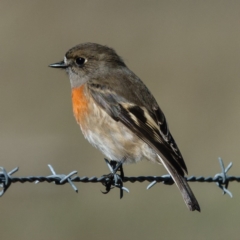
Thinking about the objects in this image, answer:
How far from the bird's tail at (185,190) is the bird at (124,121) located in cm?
1

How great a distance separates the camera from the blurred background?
1180 cm

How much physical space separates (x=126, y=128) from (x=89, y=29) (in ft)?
35.3

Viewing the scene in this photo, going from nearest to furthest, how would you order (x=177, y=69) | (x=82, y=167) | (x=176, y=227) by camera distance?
(x=176, y=227) → (x=82, y=167) → (x=177, y=69)

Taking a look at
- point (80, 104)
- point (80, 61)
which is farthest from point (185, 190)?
point (80, 61)

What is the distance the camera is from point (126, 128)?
25.3ft

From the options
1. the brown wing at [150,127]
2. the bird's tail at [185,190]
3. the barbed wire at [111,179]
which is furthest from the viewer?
the brown wing at [150,127]

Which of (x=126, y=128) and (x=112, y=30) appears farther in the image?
(x=112, y=30)

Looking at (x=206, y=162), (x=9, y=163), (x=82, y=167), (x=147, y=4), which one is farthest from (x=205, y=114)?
(x=147, y=4)

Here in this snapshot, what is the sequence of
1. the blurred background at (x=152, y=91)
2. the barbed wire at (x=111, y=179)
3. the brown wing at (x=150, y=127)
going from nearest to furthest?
1. the barbed wire at (x=111, y=179)
2. the brown wing at (x=150, y=127)
3. the blurred background at (x=152, y=91)

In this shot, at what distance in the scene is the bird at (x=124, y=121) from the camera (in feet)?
24.3

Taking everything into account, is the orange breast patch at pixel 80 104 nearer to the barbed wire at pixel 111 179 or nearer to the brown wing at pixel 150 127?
the brown wing at pixel 150 127

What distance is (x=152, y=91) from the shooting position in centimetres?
1559

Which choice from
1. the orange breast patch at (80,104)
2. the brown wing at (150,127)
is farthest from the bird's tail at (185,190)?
the orange breast patch at (80,104)

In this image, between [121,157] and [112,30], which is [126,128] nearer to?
[121,157]
